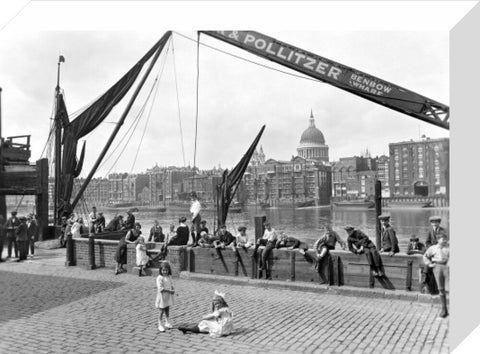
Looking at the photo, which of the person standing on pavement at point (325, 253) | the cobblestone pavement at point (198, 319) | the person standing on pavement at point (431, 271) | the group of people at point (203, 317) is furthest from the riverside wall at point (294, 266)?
the group of people at point (203, 317)

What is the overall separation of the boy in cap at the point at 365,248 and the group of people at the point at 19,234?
17.4 feet

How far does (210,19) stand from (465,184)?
13.1 feet

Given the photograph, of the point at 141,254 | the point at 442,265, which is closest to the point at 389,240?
the point at 442,265

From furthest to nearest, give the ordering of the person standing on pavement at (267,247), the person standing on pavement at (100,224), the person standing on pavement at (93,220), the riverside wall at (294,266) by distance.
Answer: the person standing on pavement at (100,224), the person standing on pavement at (93,220), the person standing on pavement at (267,247), the riverside wall at (294,266)

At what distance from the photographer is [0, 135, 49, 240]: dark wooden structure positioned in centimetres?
623

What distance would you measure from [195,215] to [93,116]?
222 centimetres

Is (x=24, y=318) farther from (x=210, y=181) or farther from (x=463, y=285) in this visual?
(x=463, y=285)

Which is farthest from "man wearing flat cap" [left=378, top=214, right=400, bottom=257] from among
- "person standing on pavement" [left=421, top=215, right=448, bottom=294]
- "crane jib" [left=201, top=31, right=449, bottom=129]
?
"crane jib" [left=201, top=31, right=449, bottom=129]

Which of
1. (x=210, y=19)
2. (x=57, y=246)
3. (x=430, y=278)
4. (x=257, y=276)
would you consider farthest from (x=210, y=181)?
(x=57, y=246)

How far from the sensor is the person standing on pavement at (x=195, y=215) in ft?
21.6

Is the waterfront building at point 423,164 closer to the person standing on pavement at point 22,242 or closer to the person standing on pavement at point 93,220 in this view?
the person standing on pavement at point 93,220

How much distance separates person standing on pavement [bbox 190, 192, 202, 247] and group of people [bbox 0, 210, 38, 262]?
8.99 ft

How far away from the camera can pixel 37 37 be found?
589 cm

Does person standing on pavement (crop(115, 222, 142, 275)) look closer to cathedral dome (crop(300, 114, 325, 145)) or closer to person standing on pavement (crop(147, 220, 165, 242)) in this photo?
person standing on pavement (crop(147, 220, 165, 242))
